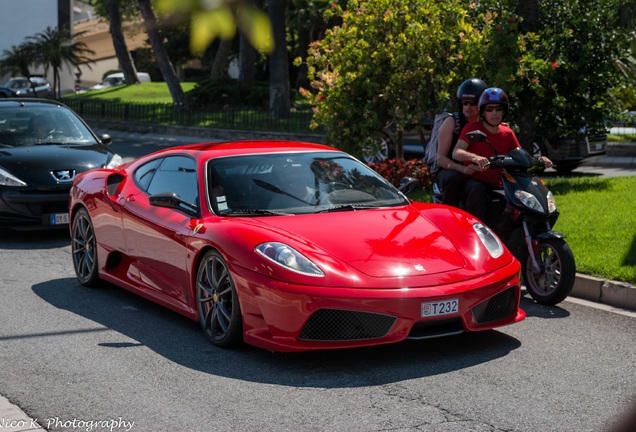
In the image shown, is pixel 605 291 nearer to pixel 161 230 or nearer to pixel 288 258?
pixel 288 258

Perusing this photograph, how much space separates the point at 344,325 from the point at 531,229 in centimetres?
277

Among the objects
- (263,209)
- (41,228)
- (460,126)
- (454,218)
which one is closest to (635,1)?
(460,126)

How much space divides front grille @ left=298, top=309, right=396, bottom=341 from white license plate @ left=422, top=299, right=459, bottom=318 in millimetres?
219

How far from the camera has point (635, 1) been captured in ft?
27.9

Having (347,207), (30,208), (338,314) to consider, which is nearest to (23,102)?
(30,208)

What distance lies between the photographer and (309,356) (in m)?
6.88

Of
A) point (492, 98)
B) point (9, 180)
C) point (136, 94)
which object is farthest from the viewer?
point (136, 94)

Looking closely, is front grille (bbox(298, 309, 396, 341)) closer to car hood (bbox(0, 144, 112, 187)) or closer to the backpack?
the backpack

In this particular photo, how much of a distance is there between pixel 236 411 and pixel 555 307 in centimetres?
365

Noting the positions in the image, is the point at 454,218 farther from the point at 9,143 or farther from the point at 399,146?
the point at 399,146

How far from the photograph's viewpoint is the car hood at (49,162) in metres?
12.3

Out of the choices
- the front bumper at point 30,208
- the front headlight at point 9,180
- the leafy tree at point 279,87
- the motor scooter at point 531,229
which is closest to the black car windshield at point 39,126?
the front headlight at point 9,180

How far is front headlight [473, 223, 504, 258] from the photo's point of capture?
726 cm

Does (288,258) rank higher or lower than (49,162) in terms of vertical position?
higher
